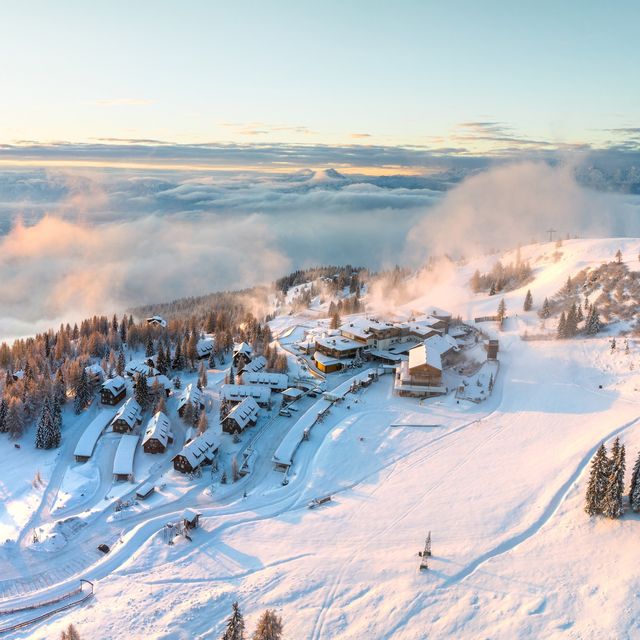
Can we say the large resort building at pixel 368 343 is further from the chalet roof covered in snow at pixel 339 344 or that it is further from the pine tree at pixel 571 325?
the pine tree at pixel 571 325

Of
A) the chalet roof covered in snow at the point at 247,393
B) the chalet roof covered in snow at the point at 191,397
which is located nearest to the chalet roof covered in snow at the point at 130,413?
the chalet roof covered in snow at the point at 191,397

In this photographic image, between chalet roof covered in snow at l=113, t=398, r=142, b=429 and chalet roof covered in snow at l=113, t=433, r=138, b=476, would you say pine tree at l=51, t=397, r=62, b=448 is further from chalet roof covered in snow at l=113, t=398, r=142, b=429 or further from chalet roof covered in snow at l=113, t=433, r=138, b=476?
chalet roof covered in snow at l=113, t=433, r=138, b=476

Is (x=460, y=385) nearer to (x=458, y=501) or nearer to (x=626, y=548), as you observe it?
(x=458, y=501)

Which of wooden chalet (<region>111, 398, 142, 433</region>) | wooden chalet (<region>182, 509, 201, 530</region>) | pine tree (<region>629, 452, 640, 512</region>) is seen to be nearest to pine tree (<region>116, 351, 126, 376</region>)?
wooden chalet (<region>111, 398, 142, 433</region>)

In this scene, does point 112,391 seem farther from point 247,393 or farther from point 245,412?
point 245,412

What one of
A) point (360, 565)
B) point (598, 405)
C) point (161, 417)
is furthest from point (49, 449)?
point (598, 405)

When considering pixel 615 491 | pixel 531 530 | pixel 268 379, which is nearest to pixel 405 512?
pixel 531 530
